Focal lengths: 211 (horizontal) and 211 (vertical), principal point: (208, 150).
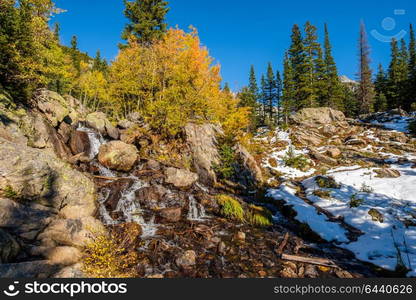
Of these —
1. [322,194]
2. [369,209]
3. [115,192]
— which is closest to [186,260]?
[115,192]

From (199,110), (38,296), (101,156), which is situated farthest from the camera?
(199,110)

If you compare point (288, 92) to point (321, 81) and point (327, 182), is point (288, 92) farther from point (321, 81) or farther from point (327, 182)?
point (327, 182)

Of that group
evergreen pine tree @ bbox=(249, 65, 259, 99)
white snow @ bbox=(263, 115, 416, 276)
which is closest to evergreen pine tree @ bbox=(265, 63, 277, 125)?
evergreen pine tree @ bbox=(249, 65, 259, 99)

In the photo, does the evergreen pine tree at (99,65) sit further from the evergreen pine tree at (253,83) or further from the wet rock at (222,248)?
the wet rock at (222,248)

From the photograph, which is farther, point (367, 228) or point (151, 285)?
point (367, 228)

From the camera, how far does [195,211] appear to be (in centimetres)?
1280

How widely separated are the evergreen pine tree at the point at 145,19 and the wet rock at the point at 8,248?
27.4 metres

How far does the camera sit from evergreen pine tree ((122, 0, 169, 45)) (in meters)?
27.9

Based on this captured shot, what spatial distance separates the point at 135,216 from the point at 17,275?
6.09 m

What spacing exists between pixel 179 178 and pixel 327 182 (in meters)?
12.0

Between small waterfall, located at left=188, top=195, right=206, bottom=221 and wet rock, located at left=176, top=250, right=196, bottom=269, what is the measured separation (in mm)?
3889

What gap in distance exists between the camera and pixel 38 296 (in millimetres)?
4832

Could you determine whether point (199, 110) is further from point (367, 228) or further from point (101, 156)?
point (367, 228)

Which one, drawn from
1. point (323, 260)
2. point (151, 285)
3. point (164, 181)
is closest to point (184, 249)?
point (151, 285)
